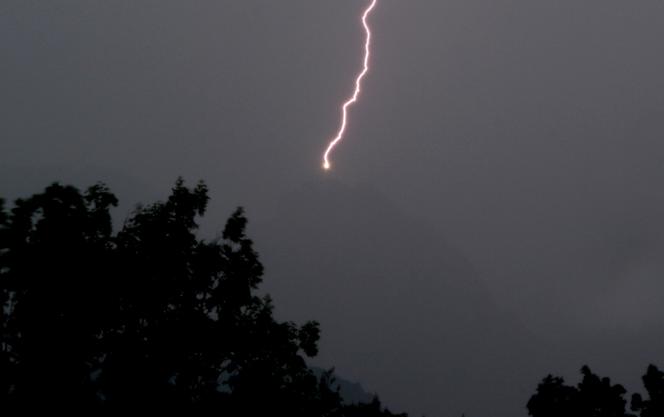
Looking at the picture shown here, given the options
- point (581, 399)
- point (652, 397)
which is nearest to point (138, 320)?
point (581, 399)

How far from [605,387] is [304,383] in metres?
7.49

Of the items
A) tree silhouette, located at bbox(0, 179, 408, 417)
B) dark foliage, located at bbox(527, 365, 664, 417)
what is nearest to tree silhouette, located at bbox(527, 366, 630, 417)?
dark foliage, located at bbox(527, 365, 664, 417)

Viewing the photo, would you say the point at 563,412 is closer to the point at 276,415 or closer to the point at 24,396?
the point at 276,415

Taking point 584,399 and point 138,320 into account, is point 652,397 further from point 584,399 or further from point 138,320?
point 138,320

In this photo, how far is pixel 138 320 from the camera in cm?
1306

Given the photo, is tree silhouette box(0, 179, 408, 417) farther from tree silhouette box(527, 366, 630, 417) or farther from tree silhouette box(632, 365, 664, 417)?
tree silhouette box(632, 365, 664, 417)

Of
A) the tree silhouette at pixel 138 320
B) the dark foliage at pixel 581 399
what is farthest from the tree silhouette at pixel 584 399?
the tree silhouette at pixel 138 320

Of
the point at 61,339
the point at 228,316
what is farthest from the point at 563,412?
the point at 61,339

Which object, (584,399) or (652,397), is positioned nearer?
(584,399)

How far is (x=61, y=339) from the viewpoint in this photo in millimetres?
8070

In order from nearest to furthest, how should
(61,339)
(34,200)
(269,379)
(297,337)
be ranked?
(61,339)
(34,200)
(269,379)
(297,337)

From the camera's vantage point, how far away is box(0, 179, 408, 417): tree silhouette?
7.45 m

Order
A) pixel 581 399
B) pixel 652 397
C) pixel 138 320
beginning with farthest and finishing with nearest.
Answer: pixel 652 397 < pixel 581 399 < pixel 138 320

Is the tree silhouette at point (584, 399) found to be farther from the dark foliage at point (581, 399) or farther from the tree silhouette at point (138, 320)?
the tree silhouette at point (138, 320)
